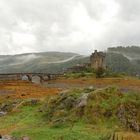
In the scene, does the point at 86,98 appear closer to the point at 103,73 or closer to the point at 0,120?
the point at 0,120

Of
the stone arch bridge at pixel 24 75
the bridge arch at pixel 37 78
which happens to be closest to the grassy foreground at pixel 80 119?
the stone arch bridge at pixel 24 75

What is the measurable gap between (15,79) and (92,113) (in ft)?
327

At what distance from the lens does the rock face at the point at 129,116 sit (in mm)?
27469

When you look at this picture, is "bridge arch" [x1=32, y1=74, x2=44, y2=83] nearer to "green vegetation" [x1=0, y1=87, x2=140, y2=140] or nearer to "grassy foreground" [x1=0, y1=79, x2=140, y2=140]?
"grassy foreground" [x1=0, y1=79, x2=140, y2=140]

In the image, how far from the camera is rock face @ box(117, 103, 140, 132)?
2747 cm

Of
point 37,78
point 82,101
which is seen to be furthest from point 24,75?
point 82,101

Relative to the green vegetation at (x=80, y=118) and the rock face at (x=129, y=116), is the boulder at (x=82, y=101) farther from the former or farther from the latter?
the rock face at (x=129, y=116)

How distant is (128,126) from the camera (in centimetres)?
2739

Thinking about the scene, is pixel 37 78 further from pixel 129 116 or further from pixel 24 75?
pixel 129 116

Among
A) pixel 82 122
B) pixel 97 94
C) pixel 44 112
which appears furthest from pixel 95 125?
pixel 44 112

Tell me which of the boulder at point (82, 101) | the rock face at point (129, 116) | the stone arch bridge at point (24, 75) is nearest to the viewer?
the rock face at point (129, 116)

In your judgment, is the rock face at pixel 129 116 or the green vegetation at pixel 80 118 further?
the rock face at pixel 129 116

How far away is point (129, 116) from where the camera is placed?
28156mm

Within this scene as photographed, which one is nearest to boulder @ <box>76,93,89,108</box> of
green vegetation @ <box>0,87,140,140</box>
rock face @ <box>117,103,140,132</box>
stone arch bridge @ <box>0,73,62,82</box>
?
green vegetation @ <box>0,87,140,140</box>
